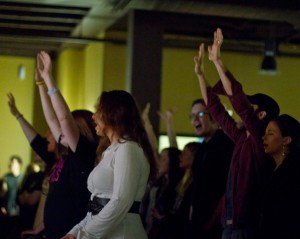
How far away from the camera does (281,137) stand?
330cm

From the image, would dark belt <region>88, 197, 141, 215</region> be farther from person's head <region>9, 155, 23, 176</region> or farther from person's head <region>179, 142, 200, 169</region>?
person's head <region>9, 155, 23, 176</region>

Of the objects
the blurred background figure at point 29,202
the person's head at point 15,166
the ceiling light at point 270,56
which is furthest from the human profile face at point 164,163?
the person's head at point 15,166

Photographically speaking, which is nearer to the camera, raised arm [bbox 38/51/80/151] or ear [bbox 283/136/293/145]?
ear [bbox 283/136/293/145]

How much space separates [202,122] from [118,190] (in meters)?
1.67

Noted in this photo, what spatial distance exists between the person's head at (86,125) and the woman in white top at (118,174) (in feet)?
2.04

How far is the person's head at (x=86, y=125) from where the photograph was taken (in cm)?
388

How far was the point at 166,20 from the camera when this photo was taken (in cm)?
838

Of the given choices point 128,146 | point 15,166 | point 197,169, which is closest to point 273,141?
point 128,146

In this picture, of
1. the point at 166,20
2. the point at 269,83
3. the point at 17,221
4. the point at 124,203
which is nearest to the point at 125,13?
the point at 166,20

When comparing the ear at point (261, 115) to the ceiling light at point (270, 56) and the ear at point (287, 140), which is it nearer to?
the ear at point (287, 140)

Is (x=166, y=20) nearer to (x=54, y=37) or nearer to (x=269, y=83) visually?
(x=54, y=37)

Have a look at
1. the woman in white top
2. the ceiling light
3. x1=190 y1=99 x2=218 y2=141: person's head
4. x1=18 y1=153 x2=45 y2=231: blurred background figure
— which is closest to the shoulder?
the woman in white top

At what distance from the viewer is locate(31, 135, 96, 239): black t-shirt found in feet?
12.3

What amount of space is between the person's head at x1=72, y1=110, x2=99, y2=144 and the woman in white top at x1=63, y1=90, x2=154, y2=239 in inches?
24.5
